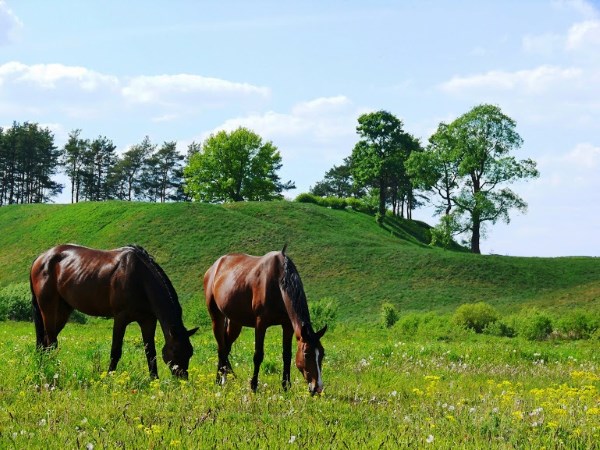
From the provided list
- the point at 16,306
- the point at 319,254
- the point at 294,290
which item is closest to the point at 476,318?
the point at 294,290

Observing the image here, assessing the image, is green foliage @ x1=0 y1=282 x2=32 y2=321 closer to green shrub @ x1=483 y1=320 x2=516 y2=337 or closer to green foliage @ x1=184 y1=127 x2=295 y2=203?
green shrub @ x1=483 y1=320 x2=516 y2=337

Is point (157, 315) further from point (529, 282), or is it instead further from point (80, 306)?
point (529, 282)

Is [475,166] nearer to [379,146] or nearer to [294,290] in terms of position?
[379,146]

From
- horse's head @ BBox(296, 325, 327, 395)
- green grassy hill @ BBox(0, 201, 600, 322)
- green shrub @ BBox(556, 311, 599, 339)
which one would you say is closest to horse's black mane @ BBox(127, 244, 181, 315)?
horse's head @ BBox(296, 325, 327, 395)

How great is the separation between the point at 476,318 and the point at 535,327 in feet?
9.43

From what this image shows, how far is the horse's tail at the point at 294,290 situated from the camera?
11.0 metres

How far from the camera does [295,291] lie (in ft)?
36.8

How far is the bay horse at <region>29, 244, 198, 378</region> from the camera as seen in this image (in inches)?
452

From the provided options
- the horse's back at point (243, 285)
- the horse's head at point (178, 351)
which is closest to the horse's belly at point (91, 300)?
the horse's head at point (178, 351)

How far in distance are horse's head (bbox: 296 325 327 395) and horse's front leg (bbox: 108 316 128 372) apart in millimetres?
3496

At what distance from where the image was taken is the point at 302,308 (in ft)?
36.3

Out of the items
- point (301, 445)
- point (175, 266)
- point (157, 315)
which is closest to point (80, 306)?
point (157, 315)

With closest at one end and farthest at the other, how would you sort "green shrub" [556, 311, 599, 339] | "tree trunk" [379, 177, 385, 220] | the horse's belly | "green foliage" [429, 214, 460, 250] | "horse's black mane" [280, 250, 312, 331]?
"horse's black mane" [280, 250, 312, 331] → the horse's belly → "green shrub" [556, 311, 599, 339] → "green foliage" [429, 214, 460, 250] → "tree trunk" [379, 177, 385, 220]

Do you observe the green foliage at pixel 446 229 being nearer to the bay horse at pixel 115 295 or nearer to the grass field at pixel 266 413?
the grass field at pixel 266 413
